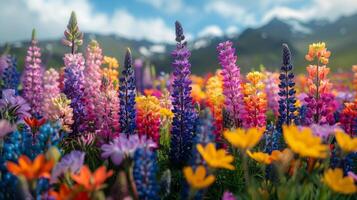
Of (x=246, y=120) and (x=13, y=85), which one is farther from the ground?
(x=13, y=85)

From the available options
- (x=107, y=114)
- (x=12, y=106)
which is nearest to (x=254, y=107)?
(x=107, y=114)

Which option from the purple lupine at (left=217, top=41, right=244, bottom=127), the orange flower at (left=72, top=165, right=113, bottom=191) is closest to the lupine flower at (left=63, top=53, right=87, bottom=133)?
the purple lupine at (left=217, top=41, right=244, bottom=127)

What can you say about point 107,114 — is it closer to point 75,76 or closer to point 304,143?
point 75,76

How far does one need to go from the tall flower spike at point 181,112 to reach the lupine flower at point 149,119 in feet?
1.72

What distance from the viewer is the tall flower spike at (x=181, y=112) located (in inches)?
213

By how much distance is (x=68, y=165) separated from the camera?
350 centimetres

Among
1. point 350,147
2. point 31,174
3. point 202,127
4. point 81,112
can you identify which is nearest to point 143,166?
point 202,127

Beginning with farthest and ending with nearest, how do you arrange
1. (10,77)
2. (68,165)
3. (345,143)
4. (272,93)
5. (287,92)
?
(272,93) → (10,77) → (287,92) → (68,165) → (345,143)

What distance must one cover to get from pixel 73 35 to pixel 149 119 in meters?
1.69

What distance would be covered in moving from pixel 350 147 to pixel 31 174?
2.24m

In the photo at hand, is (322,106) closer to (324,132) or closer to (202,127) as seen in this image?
(324,132)

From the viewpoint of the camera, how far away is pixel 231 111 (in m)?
6.41

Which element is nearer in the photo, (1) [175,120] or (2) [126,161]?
(2) [126,161]

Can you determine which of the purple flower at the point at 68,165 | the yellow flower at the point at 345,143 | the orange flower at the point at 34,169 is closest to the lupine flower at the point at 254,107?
the yellow flower at the point at 345,143
